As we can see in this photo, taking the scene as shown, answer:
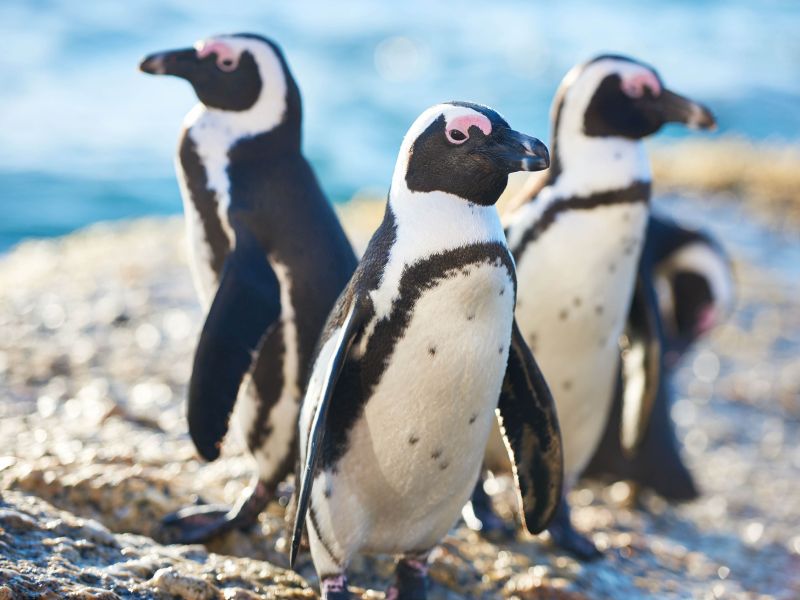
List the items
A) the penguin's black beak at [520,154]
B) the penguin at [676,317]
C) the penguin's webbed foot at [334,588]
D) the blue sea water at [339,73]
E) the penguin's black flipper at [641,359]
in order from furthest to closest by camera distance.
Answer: the blue sea water at [339,73]
the penguin at [676,317]
the penguin's black flipper at [641,359]
the penguin's webbed foot at [334,588]
the penguin's black beak at [520,154]

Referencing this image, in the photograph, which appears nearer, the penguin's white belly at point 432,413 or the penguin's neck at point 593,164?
the penguin's white belly at point 432,413

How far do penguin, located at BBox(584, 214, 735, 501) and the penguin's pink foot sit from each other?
1.61 metres

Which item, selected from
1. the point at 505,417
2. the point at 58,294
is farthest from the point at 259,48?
the point at 58,294

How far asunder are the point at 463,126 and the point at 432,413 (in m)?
0.57

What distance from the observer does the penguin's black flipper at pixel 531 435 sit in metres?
2.46

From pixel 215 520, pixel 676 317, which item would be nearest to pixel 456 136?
pixel 215 520

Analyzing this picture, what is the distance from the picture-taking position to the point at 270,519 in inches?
114

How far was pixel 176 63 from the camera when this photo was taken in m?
2.83

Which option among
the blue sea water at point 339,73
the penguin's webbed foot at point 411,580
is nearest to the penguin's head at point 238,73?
the penguin's webbed foot at point 411,580

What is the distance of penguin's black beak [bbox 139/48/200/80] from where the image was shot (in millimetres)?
2826

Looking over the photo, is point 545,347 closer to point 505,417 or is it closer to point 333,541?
point 505,417

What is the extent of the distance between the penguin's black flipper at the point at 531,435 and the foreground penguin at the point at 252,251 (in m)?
0.51

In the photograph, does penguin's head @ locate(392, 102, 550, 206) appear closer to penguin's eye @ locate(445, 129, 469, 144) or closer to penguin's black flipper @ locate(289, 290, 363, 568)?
penguin's eye @ locate(445, 129, 469, 144)

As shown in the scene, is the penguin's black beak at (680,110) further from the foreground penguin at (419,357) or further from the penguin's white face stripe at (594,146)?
the foreground penguin at (419,357)
